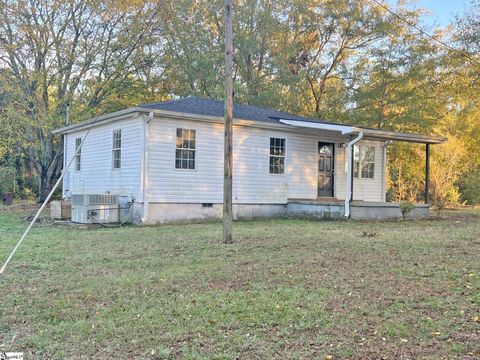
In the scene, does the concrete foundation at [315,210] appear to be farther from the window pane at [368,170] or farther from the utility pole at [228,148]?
the utility pole at [228,148]

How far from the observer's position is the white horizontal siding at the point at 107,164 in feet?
40.2

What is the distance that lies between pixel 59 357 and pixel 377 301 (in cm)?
293

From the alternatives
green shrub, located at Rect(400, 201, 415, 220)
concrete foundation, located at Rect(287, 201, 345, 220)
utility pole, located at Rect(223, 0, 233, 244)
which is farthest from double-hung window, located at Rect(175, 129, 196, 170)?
green shrub, located at Rect(400, 201, 415, 220)

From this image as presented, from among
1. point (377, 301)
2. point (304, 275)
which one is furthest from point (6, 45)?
point (377, 301)

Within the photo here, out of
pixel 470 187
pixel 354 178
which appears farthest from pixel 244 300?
pixel 470 187

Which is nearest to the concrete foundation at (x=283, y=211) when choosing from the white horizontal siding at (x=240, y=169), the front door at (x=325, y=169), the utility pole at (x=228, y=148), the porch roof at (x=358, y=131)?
the white horizontal siding at (x=240, y=169)

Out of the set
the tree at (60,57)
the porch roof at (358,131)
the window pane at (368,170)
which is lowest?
the window pane at (368,170)

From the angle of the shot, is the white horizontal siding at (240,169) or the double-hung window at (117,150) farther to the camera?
the double-hung window at (117,150)

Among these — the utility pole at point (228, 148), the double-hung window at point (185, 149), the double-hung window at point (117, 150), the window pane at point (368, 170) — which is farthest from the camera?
the window pane at point (368, 170)

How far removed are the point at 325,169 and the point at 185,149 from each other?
5605 millimetres

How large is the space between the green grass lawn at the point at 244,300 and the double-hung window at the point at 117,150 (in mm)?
5221

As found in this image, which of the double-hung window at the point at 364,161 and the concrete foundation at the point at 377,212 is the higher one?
the double-hung window at the point at 364,161

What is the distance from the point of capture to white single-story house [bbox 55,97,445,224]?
12148 millimetres

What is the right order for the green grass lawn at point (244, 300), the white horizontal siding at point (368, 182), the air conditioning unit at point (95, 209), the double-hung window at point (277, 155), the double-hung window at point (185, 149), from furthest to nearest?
the white horizontal siding at point (368, 182) → the double-hung window at point (277, 155) → the double-hung window at point (185, 149) → the air conditioning unit at point (95, 209) → the green grass lawn at point (244, 300)
